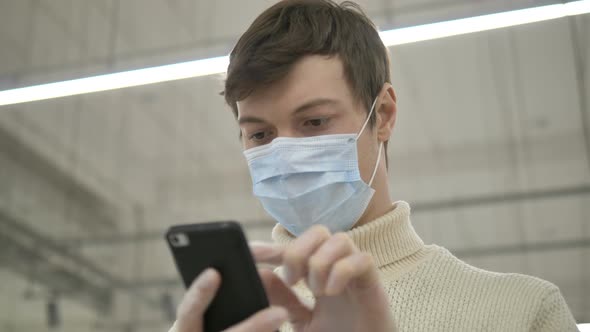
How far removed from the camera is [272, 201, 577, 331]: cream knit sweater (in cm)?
116

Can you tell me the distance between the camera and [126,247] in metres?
7.68

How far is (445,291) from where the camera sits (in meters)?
1.24

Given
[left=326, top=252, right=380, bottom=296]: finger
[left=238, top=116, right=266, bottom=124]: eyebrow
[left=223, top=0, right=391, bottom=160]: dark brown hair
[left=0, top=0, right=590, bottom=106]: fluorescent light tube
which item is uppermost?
[left=0, top=0, right=590, bottom=106]: fluorescent light tube

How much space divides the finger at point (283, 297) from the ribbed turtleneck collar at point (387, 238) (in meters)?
0.37

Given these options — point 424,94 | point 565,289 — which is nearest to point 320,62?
point 424,94

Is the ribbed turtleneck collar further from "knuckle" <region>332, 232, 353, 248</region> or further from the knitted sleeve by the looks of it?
Answer: "knuckle" <region>332, 232, 353, 248</region>

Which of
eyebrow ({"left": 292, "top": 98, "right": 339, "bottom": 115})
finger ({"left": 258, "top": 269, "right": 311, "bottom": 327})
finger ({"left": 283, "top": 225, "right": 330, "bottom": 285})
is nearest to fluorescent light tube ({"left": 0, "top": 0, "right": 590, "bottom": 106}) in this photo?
eyebrow ({"left": 292, "top": 98, "right": 339, "bottom": 115})

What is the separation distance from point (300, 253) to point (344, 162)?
61 centimetres

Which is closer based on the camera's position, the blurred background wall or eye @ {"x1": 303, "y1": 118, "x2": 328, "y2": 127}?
eye @ {"x1": 303, "y1": 118, "x2": 328, "y2": 127}

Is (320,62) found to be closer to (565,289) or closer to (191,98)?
(191,98)

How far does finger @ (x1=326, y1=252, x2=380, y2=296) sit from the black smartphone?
99 mm

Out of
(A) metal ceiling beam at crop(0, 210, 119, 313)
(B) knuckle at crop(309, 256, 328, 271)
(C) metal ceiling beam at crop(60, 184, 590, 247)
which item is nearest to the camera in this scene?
(B) knuckle at crop(309, 256, 328, 271)

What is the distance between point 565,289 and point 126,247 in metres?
5.25

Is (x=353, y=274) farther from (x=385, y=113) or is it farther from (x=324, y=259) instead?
(x=385, y=113)
